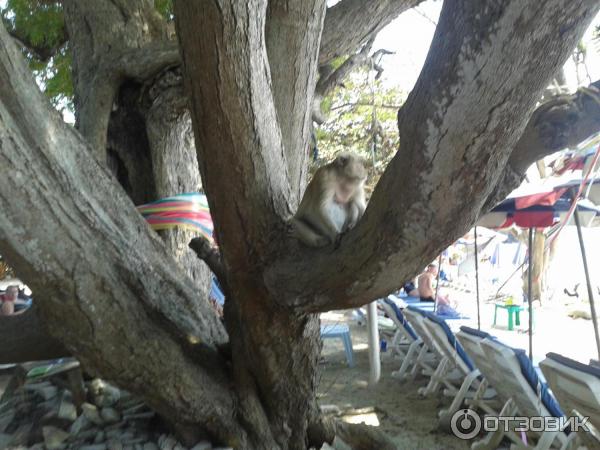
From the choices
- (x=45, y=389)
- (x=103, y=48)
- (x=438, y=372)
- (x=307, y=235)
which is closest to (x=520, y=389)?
(x=438, y=372)

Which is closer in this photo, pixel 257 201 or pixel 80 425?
pixel 257 201

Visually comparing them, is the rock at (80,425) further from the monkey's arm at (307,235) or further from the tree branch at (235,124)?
the monkey's arm at (307,235)

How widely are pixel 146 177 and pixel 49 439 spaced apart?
2619mm

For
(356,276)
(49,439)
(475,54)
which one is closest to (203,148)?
(356,276)

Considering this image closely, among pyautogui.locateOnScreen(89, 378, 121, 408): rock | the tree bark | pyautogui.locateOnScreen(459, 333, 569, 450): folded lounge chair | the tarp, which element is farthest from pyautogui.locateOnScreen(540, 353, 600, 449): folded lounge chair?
the tree bark

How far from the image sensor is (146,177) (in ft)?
18.6

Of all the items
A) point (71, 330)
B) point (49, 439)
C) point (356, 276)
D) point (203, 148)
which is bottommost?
point (49, 439)

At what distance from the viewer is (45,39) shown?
7227 mm

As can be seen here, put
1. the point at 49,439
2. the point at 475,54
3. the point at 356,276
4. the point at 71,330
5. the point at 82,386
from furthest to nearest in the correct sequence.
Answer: the point at 82,386
the point at 49,439
the point at 71,330
the point at 356,276
the point at 475,54

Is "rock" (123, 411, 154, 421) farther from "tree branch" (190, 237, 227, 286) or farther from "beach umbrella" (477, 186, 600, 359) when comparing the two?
"beach umbrella" (477, 186, 600, 359)

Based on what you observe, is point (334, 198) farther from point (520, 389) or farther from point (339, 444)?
point (520, 389)

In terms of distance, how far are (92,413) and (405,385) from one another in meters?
4.07

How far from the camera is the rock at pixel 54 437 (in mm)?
3926

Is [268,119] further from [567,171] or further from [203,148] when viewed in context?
[567,171]
